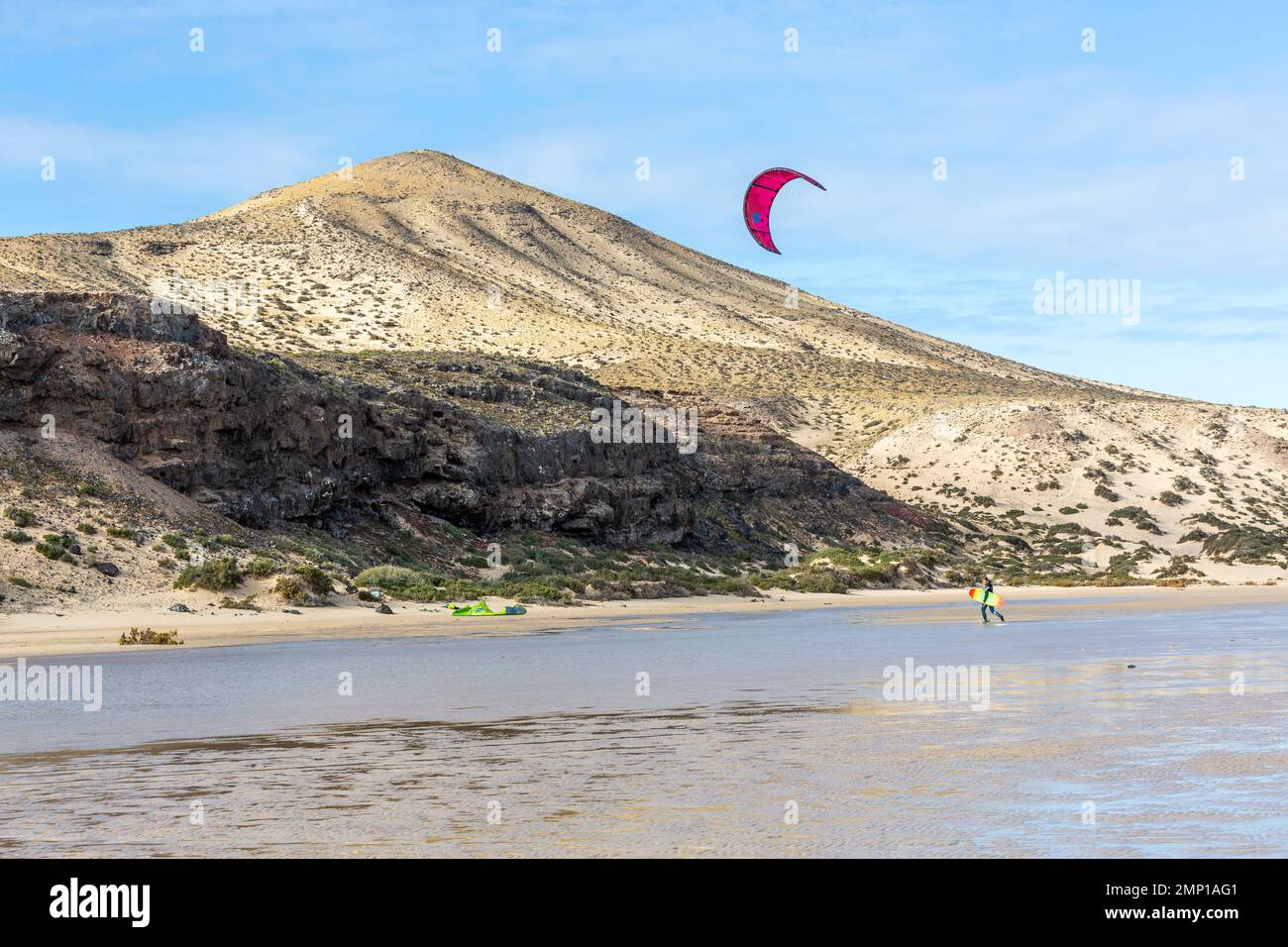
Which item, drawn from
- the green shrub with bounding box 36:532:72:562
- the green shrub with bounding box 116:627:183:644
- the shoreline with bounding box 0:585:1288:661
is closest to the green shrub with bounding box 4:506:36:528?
the green shrub with bounding box 36:532:72:562

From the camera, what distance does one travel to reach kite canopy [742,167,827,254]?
43.9 meters

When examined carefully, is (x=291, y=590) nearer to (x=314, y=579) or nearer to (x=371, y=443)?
(x=314, y=579)

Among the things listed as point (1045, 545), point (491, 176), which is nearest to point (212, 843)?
point (1045, 545)

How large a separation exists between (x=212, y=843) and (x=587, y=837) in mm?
2230

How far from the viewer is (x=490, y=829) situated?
28.7 ft

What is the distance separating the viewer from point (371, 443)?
45.9 meters

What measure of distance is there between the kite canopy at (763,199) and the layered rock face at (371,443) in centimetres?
1194

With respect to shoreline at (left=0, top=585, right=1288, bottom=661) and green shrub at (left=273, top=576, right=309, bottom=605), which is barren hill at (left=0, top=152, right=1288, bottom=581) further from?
green shrub at (left=273, top=576, right=309, bottom=605)

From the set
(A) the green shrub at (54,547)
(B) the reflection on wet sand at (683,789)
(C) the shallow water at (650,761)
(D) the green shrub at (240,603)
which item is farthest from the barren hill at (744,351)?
(B) the reflection on wet sand at (683,789)

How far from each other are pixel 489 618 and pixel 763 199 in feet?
64.7

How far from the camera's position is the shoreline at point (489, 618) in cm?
2584

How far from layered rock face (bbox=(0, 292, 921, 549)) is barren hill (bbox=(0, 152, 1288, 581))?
11463 mm

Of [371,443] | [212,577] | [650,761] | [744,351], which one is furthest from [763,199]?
[744,351]
